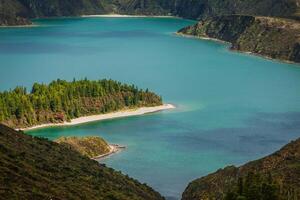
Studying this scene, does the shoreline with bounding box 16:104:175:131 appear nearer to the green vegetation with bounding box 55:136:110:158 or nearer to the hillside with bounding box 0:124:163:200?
the green vegetation with bounding box 55:136:110:158

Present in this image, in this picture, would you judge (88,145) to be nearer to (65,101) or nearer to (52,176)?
(65,101)

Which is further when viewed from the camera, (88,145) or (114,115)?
(114,115)

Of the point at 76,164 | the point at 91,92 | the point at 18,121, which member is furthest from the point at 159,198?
the point at 91,92

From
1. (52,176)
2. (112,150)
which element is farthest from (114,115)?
(52,176)

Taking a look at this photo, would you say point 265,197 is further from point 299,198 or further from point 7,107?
point 7,107

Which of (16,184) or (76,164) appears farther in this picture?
(76,164)

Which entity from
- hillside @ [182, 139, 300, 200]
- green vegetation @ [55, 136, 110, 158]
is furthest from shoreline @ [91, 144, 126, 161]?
hillside @ [182, 139, 300, 200]
